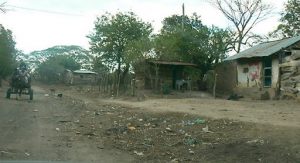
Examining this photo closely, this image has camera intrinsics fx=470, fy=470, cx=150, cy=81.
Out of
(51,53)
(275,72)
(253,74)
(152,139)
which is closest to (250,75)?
(253,74)

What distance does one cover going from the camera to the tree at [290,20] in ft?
140

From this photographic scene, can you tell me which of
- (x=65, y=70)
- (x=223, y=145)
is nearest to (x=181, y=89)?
(x=223, y=145)

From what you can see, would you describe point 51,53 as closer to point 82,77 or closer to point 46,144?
point 82,77

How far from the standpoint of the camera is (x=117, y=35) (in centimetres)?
4072

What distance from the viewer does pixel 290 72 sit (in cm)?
2608

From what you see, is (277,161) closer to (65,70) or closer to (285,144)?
(285,144)

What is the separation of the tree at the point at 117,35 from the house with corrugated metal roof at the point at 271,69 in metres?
10.8

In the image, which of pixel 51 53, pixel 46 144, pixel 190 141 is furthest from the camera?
pixel 51 53

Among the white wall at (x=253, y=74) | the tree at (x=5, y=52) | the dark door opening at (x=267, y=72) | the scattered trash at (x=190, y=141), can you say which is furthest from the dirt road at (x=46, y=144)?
the tree at (x=5, y=52)

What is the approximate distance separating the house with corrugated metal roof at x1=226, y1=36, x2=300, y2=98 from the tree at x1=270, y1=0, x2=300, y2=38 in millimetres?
11794

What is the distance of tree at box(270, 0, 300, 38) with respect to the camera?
42.6 meters

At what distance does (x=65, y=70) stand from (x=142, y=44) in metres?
38.1

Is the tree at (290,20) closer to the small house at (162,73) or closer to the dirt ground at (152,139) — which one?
the small house at (162,73)

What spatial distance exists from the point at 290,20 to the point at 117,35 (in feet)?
52.6
